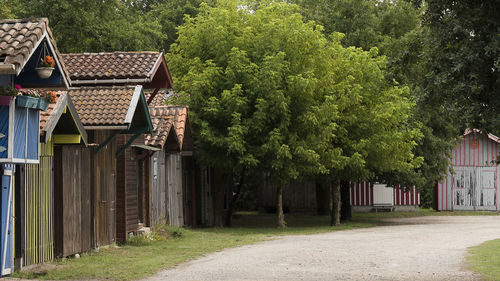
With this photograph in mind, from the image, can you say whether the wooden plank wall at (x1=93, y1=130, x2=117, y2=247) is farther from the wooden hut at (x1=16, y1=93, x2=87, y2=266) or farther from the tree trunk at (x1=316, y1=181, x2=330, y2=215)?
the tree trunk at (x1=316, y1=181, x2=330, y2=215)

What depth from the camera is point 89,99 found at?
1792cm

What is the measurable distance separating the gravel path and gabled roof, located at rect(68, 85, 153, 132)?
11.9ft

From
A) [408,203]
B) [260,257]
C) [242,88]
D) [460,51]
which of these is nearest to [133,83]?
[260,257]

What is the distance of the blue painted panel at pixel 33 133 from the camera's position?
13180 millimetres

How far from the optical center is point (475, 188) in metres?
45.1

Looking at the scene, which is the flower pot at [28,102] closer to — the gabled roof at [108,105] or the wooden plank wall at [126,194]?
the gabled roof at [108,105]

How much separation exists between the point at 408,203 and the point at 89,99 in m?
30.4

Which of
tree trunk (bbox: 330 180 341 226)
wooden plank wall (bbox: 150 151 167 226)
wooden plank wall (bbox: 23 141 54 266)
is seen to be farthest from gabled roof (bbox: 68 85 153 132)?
tree trunk (bbox: 330 180 341 226)

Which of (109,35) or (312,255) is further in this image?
(109,35)

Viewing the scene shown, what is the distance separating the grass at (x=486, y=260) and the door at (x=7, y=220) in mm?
8445

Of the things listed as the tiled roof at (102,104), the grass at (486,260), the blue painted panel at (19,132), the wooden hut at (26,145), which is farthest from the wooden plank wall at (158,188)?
the blue painted panel at (19,132)

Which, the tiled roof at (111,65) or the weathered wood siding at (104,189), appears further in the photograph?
the tiled roof at (111,65)

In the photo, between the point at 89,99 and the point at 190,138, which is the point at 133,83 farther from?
the point at 190,138

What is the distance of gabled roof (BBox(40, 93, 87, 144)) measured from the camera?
14.5m
